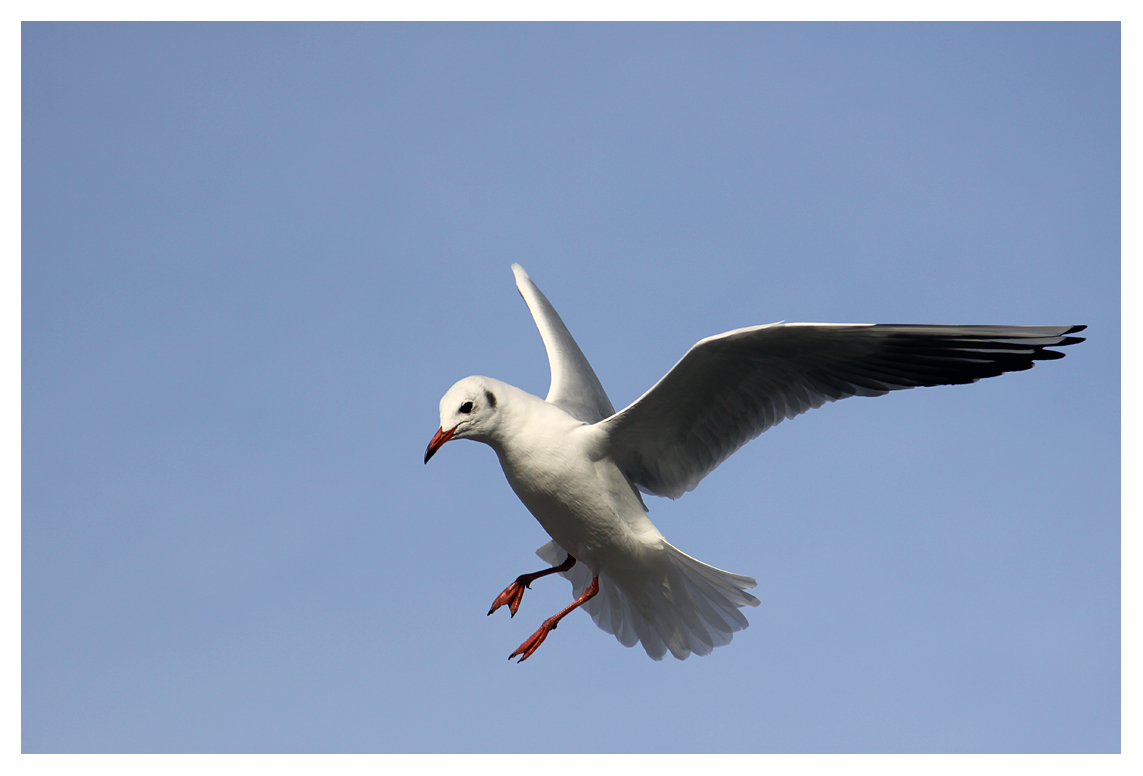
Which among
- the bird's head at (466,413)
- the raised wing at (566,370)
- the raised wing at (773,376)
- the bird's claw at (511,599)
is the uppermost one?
the raised wing at (566,370)

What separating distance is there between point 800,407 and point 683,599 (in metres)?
1.19

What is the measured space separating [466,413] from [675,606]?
5.23ft

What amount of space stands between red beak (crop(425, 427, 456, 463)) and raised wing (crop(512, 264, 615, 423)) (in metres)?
1.29

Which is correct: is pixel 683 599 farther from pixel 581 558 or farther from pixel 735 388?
pixel 735 388

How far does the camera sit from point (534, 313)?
6719 millimetres

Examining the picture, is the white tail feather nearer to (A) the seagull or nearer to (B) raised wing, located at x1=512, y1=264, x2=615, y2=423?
(A) the seagull

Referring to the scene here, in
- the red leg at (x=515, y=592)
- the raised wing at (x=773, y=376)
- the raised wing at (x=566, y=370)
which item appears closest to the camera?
the raised wing at (x=773, y=376)

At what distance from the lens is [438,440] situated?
430cm

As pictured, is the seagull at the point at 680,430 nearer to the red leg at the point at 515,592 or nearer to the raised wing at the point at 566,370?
the red leg at the point at 515,592

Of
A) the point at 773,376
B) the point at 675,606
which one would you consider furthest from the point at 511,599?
the point at 773,376

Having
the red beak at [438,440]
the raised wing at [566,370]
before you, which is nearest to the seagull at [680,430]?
the red beak at [438,440]

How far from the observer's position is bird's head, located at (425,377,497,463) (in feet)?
14.2

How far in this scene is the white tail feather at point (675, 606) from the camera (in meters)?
4.91

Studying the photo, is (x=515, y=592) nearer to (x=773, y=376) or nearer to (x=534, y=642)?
(x=534, y=642)
